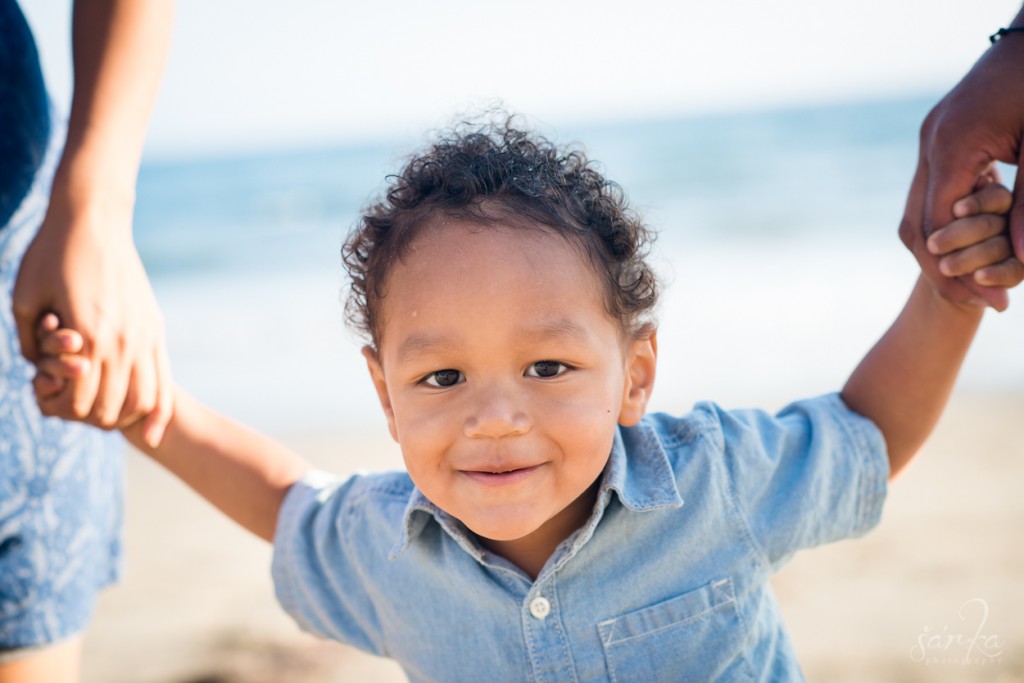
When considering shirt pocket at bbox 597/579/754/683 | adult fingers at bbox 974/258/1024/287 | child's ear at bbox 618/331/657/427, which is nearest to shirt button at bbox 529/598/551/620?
shirt pocket at bbox 597/579/754/683

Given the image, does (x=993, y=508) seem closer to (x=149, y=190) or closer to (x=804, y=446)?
(x=804, y=446)

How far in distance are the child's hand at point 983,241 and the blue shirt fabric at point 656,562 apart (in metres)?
0.38

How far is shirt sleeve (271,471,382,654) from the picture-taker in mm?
2039

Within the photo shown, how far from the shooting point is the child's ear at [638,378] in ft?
6.38

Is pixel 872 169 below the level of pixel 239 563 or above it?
above

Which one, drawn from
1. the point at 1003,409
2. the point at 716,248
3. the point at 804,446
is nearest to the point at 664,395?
the point at 1003,409

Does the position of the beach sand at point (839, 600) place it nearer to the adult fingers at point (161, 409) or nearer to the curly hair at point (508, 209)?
the adult fingers at point (161, 409)

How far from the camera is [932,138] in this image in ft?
6.15

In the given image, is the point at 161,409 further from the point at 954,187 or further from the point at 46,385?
the point at 954,187

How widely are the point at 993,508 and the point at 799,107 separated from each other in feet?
93.5

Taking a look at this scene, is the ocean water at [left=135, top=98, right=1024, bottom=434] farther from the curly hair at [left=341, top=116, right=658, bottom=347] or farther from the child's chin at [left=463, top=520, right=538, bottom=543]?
the child's chin at [left=463, top=520, right=538, bottom=543]

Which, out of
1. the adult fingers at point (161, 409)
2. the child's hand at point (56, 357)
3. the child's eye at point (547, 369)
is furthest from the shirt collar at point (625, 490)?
the child's hand at point (56, 357)

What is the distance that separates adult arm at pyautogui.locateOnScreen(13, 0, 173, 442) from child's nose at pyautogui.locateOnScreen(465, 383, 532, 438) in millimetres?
795

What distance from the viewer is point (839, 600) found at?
3.66m
